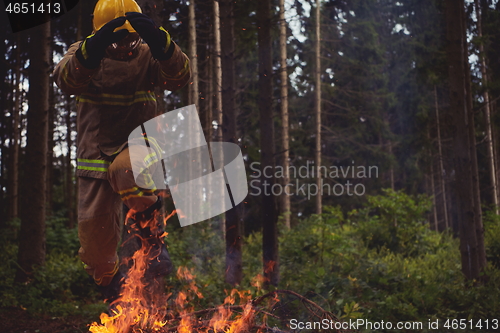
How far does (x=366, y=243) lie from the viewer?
41.4 feet

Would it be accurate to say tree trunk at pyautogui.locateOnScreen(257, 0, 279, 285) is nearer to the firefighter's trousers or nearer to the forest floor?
the forest floor

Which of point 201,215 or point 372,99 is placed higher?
point 372,99

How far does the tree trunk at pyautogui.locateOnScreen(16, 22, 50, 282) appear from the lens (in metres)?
8.02

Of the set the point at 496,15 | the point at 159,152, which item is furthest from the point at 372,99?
the point at 159,152

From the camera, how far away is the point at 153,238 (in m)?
3.33

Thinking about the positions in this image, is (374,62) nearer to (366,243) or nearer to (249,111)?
(249,111)

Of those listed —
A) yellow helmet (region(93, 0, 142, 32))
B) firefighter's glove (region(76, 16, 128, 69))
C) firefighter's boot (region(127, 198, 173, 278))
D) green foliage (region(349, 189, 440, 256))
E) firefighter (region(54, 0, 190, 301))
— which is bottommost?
green foliage (region(349, 189, 440, 256))

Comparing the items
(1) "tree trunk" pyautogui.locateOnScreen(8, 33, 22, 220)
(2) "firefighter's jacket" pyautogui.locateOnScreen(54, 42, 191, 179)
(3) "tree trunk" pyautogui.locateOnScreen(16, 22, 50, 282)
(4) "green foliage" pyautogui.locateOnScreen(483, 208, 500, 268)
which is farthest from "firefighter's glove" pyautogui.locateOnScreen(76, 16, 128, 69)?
(1) "tree trunk" pyautogui.locateOnScreen(8, 33, 22, 220)

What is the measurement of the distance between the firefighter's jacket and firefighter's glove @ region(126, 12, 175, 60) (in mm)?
237

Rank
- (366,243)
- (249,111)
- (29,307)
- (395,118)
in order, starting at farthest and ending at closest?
(395,118), (249,111), (366,243), (29,307)

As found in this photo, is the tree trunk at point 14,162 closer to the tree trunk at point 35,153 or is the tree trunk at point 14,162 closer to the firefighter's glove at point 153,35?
the tree trunk at point 35,153

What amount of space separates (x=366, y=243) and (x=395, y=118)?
21.0 meters
